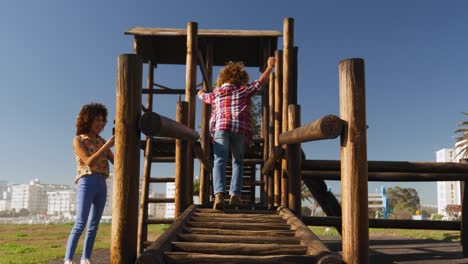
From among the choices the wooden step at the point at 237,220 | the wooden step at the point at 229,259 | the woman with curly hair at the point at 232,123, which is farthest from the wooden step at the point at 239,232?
the woman with curly hair at the point at 232,123

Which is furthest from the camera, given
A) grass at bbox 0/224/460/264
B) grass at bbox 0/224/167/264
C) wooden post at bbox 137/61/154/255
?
grass at bbox 0/224/460/264

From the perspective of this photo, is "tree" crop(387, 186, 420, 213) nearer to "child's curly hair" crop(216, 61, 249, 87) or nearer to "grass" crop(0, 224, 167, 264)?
"grass" crop(0, 224, 167, 264)

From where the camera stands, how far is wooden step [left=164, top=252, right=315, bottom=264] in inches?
112

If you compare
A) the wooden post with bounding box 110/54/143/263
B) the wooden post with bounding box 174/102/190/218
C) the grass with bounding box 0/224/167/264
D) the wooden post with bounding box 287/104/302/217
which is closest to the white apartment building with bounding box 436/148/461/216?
the grass with bounding box 0/224/167/264

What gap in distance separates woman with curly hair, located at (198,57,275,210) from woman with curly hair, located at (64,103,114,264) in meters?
1.23

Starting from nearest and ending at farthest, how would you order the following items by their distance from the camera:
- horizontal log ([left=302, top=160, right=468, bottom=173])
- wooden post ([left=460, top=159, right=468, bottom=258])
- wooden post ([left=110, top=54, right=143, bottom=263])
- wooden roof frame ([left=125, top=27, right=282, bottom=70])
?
wooden post ([left=110, top=54, right=143, bottom=263]) < horizontal log ([left=302, top=160, right=468, bottom=173]) < wooden post ([left=460, top=159, right=468, bottom=258]) < wooden roof frame ([left=125, top=27, right=282, bottom=70])

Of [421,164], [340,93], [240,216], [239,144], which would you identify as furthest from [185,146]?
[421,164]

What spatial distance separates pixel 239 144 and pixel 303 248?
6.25ft

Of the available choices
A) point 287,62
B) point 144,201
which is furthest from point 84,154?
point 144,201

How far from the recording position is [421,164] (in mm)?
5172

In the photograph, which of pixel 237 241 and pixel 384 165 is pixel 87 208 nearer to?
pixel 237 241

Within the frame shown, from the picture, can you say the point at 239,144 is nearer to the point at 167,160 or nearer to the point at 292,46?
the point at 292,46

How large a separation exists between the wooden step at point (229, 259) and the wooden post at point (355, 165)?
0.34 meters

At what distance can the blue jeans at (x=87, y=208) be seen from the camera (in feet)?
11.9
